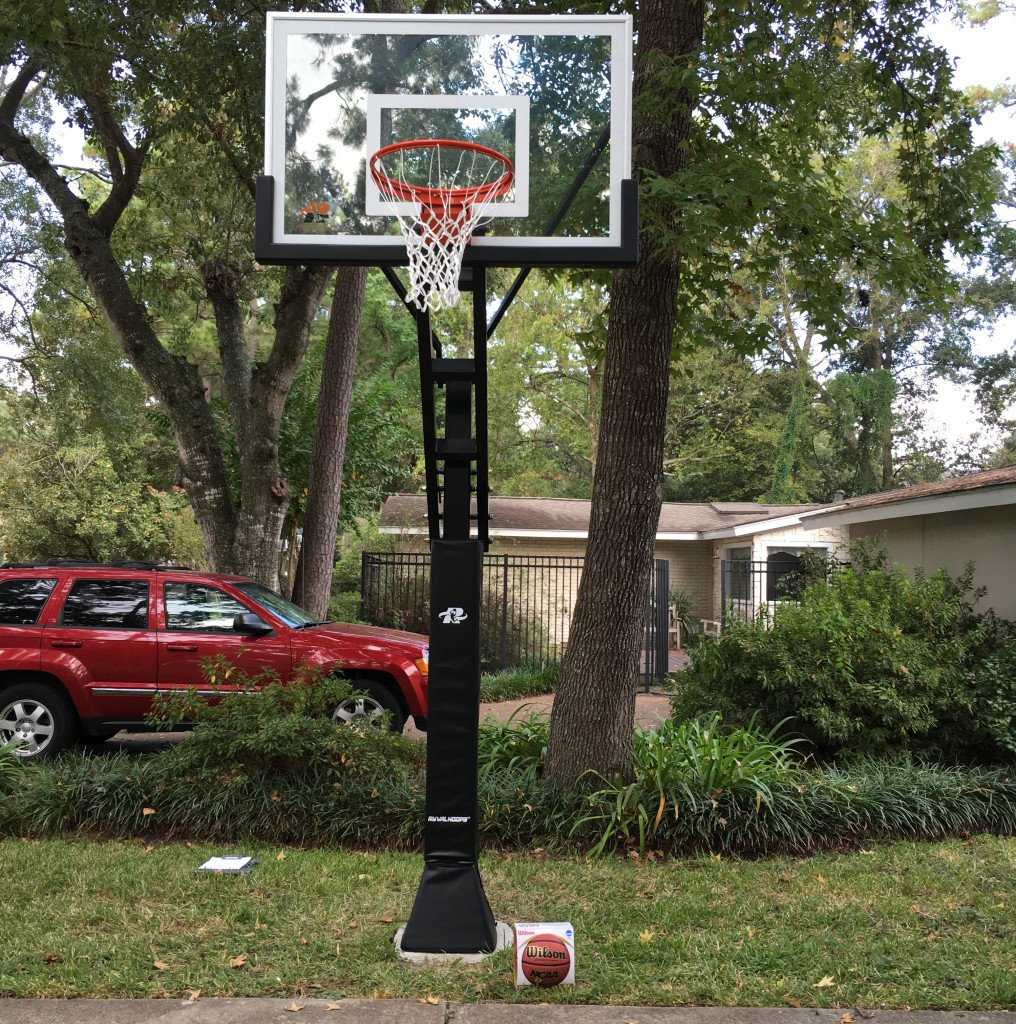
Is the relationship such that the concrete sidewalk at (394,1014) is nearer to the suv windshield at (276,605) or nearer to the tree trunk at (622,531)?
the tree trunk at (622,531)

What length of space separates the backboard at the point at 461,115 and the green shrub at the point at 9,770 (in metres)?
4.81

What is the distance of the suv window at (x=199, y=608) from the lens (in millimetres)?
9289

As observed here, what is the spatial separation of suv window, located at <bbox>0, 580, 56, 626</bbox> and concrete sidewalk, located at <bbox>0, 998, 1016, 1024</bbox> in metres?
5.57

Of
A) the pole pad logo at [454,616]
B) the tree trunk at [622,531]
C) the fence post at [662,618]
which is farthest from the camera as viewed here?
the fence post at [662,618]

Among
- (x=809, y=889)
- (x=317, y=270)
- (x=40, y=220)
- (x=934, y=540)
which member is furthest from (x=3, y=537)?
(x=809, y=889)

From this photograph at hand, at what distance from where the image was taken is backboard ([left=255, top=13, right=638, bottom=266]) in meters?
5.08

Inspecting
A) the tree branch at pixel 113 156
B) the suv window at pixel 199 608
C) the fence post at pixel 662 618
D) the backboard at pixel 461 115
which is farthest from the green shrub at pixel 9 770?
the fence post at pixel 662 618

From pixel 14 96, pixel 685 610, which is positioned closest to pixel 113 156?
pixel 14 96

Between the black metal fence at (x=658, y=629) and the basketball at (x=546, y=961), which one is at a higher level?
the black metal fence at (x=658, y=629)

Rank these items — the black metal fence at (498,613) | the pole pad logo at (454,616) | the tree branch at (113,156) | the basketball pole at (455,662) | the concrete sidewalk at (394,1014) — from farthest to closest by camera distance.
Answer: the black metal fence at (498,613), the tree branch at (113,156), the pole pad logo at (454,616), the basketball pole at (455,662), the concrete sidewalk at (394,1014)

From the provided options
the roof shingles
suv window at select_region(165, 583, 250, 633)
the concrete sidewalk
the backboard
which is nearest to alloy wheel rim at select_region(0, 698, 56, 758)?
suv window at select_region(165, 583, 250, 633)

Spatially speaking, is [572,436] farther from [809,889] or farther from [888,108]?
[809,889]

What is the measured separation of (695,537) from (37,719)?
16.6 meters

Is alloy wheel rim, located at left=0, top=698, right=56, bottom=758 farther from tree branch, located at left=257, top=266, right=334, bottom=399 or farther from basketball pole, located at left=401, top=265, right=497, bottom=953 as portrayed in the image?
basketball pole, located at left=401, top=265, right=497, bottom=953
